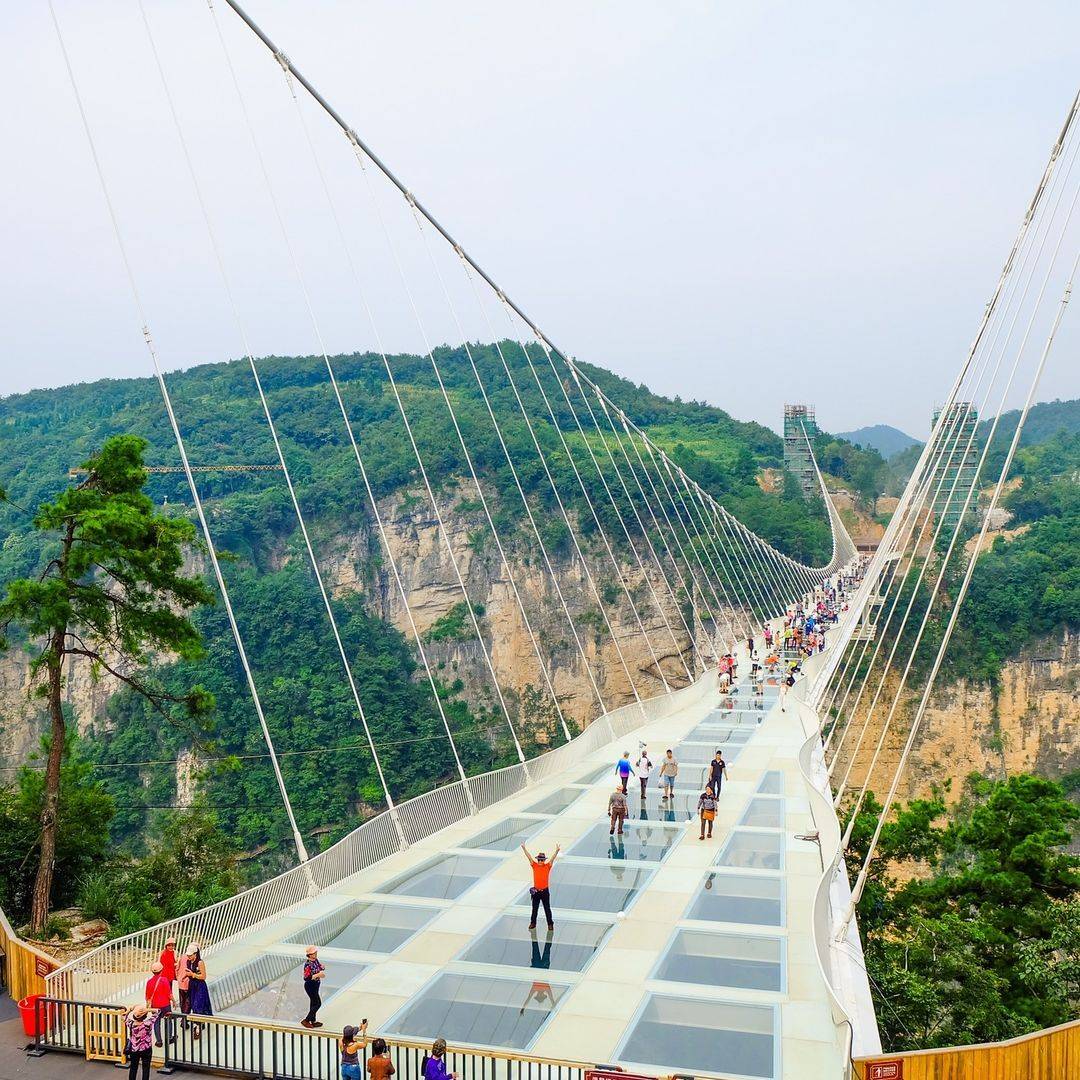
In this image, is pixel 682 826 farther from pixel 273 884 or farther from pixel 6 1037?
pixel 6 1037

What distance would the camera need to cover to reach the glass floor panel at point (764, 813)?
13623 mm

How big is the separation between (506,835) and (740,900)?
3.45 meters

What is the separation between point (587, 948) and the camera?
9453 mm

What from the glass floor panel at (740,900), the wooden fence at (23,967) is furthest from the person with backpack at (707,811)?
the wooden fence at (23,967)

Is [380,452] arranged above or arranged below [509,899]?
above

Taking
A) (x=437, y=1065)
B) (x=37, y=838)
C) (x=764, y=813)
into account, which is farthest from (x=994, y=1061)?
(x=37, y=838)

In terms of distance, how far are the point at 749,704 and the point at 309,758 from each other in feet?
87.5

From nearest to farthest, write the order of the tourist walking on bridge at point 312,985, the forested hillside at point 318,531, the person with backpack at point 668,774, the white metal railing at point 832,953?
the white metal railing at point 832,953 < the tourist walking on bridge at point 312,985 < the person with backpack at point 668,774 < the forested hillside at point 318,531

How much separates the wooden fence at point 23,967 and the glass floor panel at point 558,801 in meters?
6.87

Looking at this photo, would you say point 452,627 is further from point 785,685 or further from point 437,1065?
point 437,1065

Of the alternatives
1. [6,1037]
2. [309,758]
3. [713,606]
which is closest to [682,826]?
[6,1037]

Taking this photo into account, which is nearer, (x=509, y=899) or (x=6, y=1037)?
(x=6, y=1037)

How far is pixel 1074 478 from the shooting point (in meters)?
80.9

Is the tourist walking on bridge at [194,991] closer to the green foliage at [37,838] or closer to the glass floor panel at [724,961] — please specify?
the glass floor panel at [724,961]
